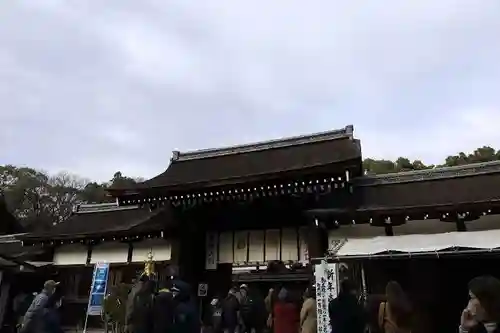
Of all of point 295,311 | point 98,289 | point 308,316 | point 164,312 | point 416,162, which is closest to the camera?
point 164,312

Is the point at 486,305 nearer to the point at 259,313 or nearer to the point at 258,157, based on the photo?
the point at 259,313

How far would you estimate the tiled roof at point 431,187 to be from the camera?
10133 mm

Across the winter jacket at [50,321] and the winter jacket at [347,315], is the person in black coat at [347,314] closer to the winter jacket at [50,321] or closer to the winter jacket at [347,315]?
the winter jacket at [347,315]

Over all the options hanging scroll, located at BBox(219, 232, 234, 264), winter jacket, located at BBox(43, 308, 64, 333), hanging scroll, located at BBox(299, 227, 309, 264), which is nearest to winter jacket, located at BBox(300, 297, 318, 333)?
hanging scroll, located at BBox(299, 227, 309, 264)

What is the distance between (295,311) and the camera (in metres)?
9.32

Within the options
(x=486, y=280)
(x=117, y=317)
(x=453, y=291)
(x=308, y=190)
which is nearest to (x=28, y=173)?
(x=117, y=317)

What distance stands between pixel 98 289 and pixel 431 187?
345 inches

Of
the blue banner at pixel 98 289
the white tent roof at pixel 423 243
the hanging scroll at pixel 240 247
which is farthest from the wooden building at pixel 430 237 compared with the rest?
the blue banner at pixel 98 289

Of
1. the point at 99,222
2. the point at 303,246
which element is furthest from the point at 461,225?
the point at 99,222

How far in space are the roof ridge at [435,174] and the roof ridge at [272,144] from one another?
2163 millimetres

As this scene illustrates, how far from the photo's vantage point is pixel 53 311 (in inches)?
274

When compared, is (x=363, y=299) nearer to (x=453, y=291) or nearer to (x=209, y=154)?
(x=453, y=291)

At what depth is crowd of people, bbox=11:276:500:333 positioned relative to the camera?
4.79m

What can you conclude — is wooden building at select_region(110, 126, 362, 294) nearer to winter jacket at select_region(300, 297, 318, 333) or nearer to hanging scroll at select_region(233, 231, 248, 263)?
hanging scroll at select_region(233, 231, 248, 263)
